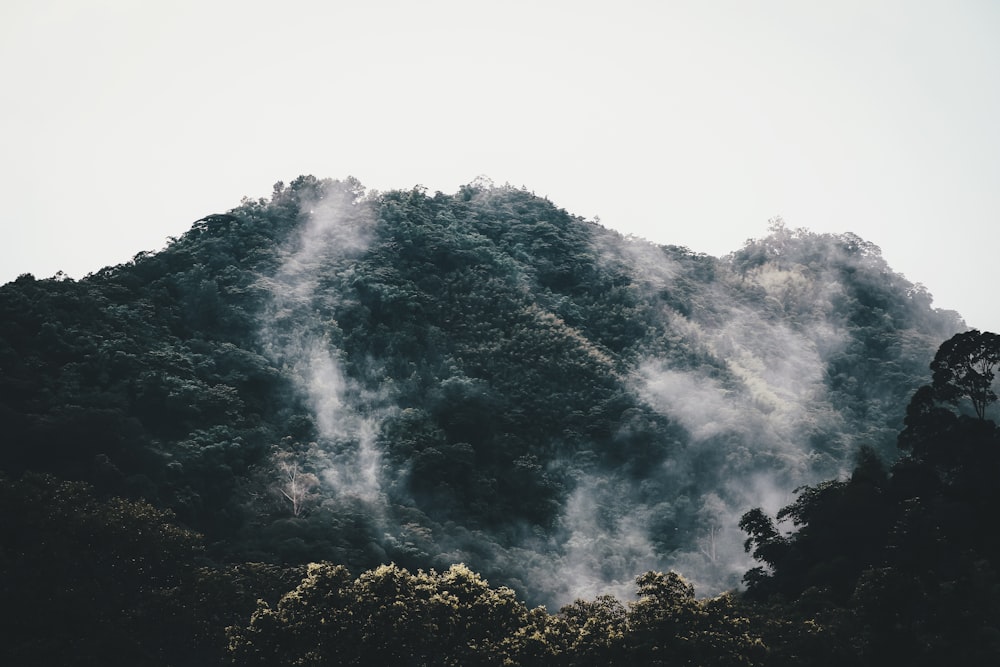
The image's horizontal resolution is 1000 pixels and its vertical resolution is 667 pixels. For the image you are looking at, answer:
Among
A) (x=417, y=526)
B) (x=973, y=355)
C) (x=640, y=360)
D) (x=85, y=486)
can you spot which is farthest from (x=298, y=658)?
(x=640, y=360)

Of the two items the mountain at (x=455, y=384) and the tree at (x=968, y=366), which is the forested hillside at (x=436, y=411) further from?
the tree at (x=968, y=366)

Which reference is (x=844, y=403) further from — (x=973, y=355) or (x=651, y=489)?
(x=973, y=355)

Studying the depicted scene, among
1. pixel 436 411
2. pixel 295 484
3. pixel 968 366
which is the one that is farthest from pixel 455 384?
pixel 968 366

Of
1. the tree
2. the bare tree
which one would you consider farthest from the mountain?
the tree

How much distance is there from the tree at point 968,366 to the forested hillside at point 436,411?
433 centimetres

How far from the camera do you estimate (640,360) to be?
57.6 metres

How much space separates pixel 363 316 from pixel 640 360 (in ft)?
63.5

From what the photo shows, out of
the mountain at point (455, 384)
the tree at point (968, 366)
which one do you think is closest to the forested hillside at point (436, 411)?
the mountain at point (455, 384)

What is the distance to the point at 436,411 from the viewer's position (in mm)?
49562

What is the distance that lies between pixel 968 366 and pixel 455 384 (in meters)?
28.1

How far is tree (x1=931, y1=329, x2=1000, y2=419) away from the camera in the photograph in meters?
31.1

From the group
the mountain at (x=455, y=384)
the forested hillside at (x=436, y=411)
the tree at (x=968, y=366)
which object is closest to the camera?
the forested hillside at (x=436, y=411)

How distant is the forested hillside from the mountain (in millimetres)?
185

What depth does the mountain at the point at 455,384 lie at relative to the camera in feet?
123
